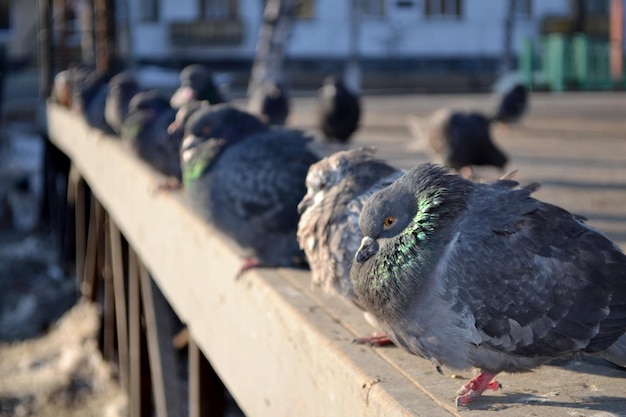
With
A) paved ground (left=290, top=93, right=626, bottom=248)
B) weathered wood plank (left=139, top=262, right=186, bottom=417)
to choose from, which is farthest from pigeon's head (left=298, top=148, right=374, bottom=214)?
weathered wood plank (left=139, top=262, right=186, bottom=417)

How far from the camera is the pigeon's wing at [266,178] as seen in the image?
407 cm

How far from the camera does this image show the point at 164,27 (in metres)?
32.9

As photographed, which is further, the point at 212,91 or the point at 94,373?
the point at 94,373

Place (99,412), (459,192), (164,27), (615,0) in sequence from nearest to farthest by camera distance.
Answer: (459,192) < (99,412) < (615,0) < (164,27)

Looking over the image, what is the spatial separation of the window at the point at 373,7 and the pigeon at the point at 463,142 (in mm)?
26818

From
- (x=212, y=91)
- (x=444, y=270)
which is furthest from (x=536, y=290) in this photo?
(x=212, y=91)

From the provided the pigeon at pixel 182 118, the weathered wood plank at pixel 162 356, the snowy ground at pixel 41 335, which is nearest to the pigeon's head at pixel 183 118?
the pigeon at pixel 182 118

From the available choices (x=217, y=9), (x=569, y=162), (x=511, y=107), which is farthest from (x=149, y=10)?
(x=569, y=162)

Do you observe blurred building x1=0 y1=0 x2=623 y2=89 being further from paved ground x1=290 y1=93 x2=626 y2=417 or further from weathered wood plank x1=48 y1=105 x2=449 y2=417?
weathered wood plank x1=48 y1=105 x2=449 y2=417

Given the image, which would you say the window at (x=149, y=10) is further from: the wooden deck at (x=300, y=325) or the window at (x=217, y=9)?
the wooden deck at (x=300, y=325)

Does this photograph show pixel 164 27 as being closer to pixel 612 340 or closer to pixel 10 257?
pixel 10 257

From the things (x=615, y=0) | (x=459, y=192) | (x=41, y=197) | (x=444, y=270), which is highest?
(x=615, y=0)

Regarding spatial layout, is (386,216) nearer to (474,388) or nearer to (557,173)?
(474,388)

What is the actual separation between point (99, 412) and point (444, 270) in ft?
25.5
